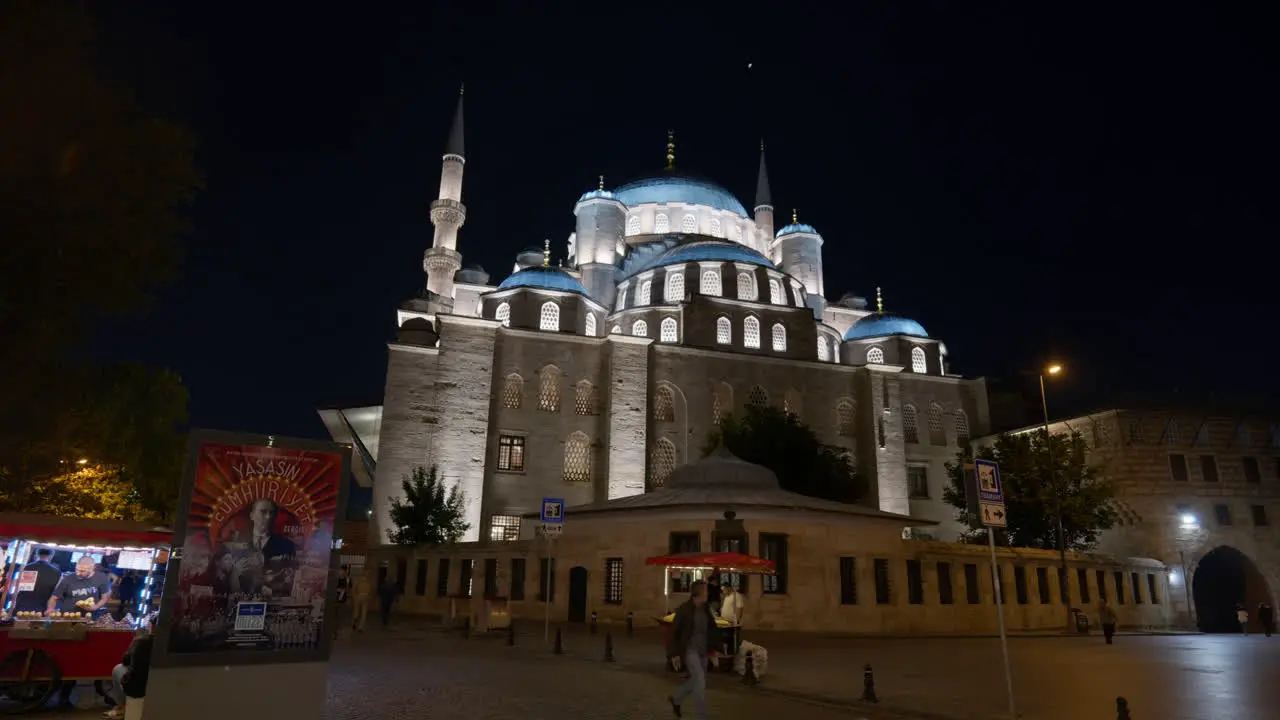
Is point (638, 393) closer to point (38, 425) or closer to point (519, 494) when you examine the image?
point (519, 494)

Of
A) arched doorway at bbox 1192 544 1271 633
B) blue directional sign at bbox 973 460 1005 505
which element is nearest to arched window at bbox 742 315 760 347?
arched doorway at bbox 1192 544 1271 633

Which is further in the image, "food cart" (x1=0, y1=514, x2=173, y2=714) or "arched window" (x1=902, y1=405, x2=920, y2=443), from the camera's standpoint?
"arched window" (x1=902, y1=405, x2=920, y2=443)

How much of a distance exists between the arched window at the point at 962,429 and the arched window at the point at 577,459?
18.8 m

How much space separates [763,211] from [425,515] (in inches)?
1287

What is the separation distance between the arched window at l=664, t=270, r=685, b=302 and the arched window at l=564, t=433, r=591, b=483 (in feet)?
27.4

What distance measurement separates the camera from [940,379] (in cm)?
3884

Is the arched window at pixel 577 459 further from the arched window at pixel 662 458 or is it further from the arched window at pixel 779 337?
the arched window at pixel 779 337

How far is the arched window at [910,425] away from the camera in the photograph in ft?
123

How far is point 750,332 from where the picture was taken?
36.2 metres

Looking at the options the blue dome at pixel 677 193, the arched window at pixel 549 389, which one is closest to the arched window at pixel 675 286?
the arched window at pixel 549 389

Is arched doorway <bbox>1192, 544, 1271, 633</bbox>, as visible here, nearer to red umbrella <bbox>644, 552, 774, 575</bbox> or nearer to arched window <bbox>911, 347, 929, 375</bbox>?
arched window <bbox>911, 347, 929, 375</bbox>

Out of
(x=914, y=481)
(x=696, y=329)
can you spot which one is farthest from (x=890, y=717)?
(x=914, y=481)

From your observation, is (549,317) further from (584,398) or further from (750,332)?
(750,332)

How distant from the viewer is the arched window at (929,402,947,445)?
3800 centimetres
